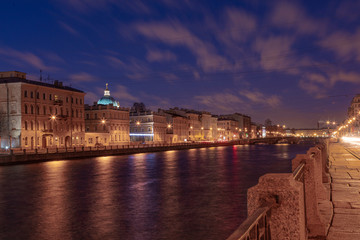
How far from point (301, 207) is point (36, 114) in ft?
Result: 246

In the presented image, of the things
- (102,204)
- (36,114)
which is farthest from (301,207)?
(36,114)

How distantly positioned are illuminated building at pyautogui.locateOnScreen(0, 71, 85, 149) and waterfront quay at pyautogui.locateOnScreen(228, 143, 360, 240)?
6240 centimetres

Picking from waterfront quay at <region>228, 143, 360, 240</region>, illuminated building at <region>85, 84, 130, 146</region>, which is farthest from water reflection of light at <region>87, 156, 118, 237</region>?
illuminated building at <region>85, 84, 130, 146</region>

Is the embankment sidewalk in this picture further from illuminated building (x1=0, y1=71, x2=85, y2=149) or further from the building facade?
the building facade

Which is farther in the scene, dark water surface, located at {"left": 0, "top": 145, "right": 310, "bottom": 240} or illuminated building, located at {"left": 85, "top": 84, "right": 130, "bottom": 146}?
illuminated building, located at {"left": 85, "top": 84, "right": 130, "bottom": 146}

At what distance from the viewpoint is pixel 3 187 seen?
27.6 m

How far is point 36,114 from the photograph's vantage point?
72.2 metres

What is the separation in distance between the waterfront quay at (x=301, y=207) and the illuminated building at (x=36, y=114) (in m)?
62.4

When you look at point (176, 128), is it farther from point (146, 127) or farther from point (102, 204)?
point (102, 204)

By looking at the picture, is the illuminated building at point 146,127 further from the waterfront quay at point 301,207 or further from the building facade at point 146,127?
the waterfront quay at point 301,207

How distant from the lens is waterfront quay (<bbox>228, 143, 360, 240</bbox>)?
13.4 ft

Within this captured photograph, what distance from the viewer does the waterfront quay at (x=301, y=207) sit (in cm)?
407

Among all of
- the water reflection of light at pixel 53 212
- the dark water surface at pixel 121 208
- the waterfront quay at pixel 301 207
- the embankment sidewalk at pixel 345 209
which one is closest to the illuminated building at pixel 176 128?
the dark water surface at pixel 121 208

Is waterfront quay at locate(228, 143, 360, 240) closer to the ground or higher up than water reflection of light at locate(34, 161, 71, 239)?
higher up
